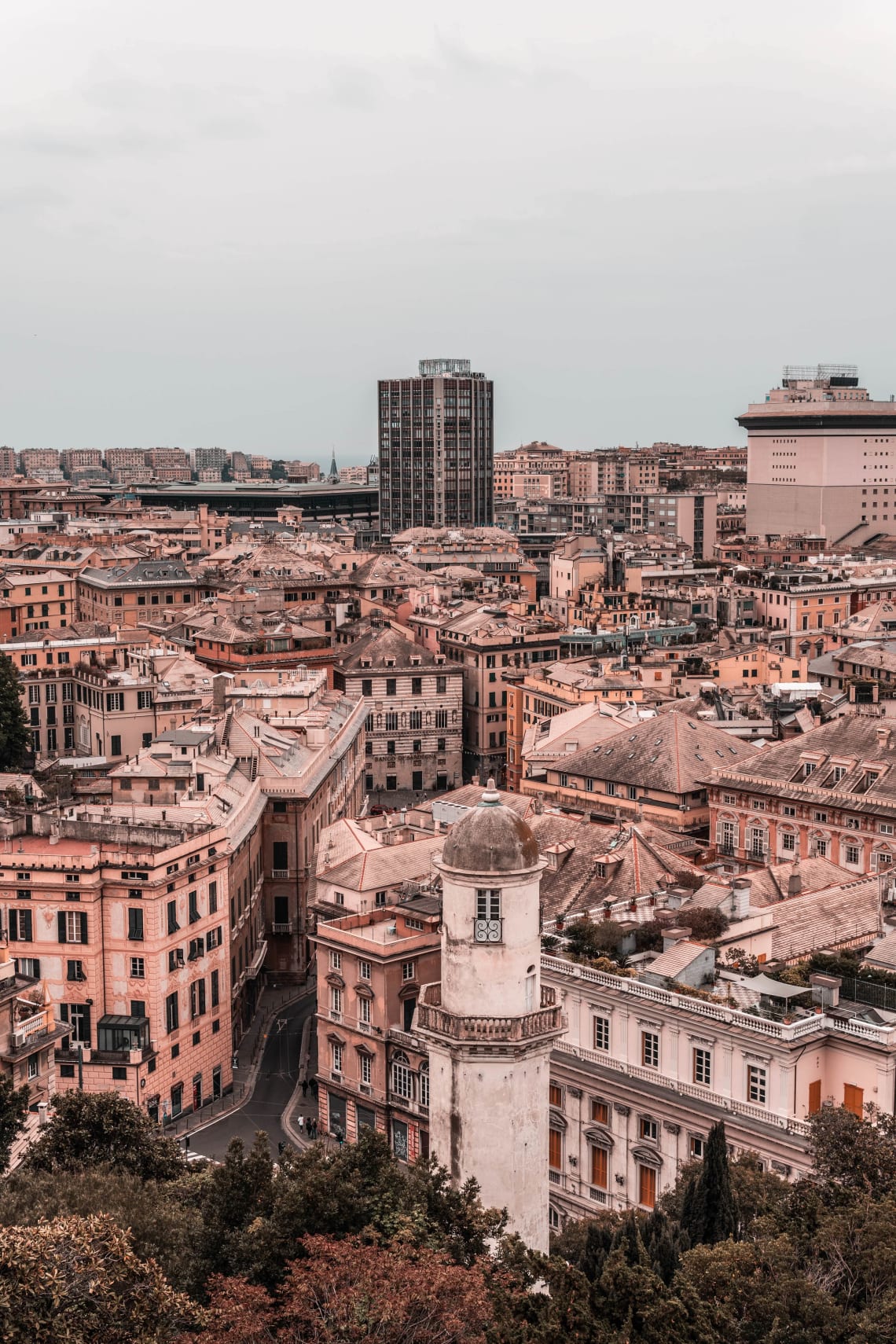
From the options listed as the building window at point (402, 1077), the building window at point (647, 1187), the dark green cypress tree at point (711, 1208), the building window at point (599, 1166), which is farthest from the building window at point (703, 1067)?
the building window at point (402, 1077)

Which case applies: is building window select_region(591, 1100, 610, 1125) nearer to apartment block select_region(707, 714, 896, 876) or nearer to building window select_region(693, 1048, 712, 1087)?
building window select_region(693, 1048, 712, 1087)

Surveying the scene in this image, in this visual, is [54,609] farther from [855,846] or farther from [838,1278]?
[838,1278]

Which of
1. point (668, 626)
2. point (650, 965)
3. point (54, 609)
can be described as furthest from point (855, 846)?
point (54, 609)

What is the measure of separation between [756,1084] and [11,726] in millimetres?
73927

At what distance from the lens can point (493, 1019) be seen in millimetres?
39750

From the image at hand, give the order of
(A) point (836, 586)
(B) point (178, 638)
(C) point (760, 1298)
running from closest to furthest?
(C) point (760, 1298), (B) point (178, 638), (A) point (836, 586)

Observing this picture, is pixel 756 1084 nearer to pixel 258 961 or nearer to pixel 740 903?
pixel 740 903

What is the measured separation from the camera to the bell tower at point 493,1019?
1551 inches

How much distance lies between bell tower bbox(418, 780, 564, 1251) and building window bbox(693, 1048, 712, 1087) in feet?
37.1

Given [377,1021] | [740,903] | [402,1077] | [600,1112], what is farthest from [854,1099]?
[377,1021]

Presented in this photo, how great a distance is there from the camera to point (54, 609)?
159500 mm

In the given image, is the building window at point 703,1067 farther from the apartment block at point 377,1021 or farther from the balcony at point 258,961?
the balcony at point 258,961

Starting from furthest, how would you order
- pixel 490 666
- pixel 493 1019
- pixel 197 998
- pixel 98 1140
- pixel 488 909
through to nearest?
pixel 490 666, pixel 197 998, pixel 98 1140, pixel 493 1019, pixel 488 909

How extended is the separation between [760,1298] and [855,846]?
42.4 meters
